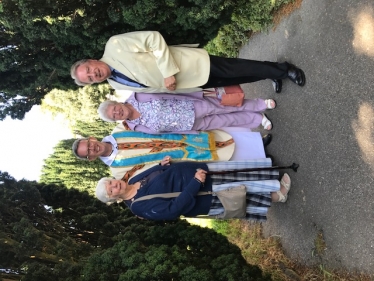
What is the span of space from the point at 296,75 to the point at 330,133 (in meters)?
0.94

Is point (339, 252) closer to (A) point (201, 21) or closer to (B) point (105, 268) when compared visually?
(B) point (105, 268)

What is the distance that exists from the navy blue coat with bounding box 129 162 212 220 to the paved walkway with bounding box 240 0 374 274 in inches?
48.6

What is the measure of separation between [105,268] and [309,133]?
9.26 ft

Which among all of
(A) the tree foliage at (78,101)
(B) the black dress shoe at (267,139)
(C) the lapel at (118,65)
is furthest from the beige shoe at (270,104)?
(A) the tree foliage at (78,101)

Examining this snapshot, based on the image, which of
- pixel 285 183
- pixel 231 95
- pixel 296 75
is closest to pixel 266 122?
pixel 231 95

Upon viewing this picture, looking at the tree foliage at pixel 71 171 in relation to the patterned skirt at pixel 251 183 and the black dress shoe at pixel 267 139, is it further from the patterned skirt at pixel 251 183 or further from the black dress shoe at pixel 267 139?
the patterned skirt at pixel 251 183

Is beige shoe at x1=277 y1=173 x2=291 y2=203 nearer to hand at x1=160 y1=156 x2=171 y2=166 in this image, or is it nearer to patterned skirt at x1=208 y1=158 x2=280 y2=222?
patterned skirt at x1=208 y1=158 x2=280 y2=222

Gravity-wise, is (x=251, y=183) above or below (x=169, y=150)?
below

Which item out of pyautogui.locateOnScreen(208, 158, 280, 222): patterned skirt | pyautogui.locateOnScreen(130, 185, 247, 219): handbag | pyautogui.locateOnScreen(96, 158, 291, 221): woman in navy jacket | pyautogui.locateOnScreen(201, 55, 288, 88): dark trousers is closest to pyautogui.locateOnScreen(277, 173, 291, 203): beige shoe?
pyautogui.locateOnScreen(96, 158, 291, 221): woman in navy jacket

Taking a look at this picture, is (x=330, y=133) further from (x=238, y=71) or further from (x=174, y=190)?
(x=174, y=190)

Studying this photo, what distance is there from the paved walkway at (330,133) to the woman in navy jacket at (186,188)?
0.44 meters

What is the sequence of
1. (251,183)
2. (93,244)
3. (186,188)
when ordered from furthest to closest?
(93,244) < (251,183) < (186,188)

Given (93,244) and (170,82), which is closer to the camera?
(170,82)

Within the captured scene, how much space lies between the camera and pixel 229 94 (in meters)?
4.98
